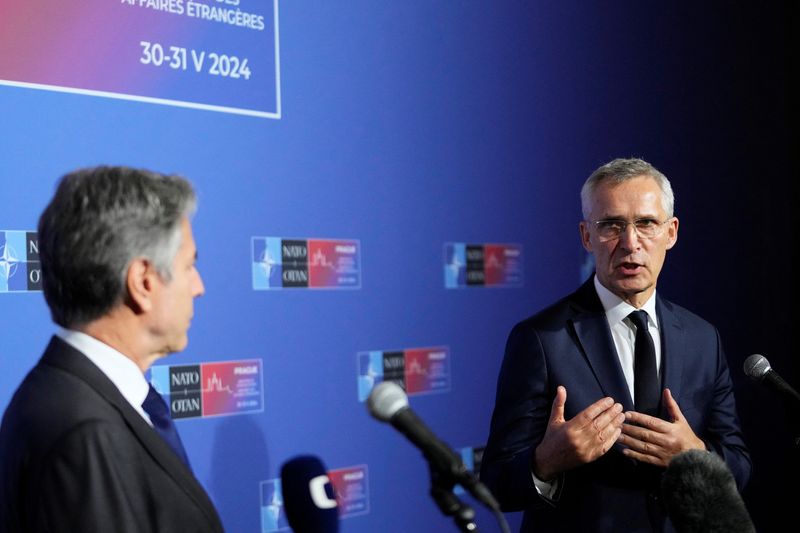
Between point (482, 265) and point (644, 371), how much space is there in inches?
56.8

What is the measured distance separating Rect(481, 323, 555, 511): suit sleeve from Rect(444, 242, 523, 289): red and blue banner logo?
127cm

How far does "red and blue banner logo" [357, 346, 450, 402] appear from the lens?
3.27m

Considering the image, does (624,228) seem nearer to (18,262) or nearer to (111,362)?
(111,362)

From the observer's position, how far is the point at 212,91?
2922mm

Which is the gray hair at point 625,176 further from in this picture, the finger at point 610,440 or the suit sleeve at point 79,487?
the suit sleeve at point 79,487

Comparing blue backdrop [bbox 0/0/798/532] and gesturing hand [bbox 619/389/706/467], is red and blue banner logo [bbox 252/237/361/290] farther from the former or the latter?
gesturing hand [bbox 619/389/706/467]

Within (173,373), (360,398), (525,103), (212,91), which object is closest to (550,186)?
(525,103)

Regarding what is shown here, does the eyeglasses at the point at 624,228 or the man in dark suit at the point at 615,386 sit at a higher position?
the eyeglasses at the point at 624,228

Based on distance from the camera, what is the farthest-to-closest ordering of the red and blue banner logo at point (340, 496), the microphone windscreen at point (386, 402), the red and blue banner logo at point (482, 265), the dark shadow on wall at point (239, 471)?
the red and blue banner logo at point (482, 265) < the red and blue banner logo at point (340, 496) < the dark shadow on wall at point (239, 471) < the microphone windscreen at point (386, 402)

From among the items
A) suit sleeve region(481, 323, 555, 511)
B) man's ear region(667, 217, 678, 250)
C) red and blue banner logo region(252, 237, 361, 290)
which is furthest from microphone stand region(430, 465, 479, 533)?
red and blue banner logo region(252, 237, 361, 290)

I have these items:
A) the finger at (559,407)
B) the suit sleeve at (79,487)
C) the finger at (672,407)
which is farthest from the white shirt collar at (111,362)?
the finger at (672,407)

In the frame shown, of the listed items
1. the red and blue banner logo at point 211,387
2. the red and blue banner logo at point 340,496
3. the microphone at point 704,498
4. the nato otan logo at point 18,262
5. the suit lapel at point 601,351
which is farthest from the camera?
the red and blue banner logo at point 340,496

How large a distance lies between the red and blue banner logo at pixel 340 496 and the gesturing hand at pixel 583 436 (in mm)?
1114

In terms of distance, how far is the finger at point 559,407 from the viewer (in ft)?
7.10
